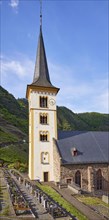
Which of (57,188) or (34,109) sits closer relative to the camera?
(57,188)

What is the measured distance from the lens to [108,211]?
17.7m

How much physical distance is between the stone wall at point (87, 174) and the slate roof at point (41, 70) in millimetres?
12236

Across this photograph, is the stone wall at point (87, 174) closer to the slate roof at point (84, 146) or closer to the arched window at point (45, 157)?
the slate roof at point (84, 146)

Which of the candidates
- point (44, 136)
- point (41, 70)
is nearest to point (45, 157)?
point (44, 136)

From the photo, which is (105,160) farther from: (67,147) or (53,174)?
(53,174)

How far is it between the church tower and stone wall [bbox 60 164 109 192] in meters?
2.80

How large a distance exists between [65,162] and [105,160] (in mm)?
5954

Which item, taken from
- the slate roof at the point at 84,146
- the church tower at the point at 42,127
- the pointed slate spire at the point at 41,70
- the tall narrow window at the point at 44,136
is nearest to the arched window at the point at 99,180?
the slate roof at the point at 84,146

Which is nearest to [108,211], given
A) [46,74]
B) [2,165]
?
[46,74]

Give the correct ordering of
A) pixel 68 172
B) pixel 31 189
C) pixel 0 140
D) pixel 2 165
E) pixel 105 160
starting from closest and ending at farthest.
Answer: pixel 31 189 < pixel 68 172 < pixel 105 160 < pixel 2 165 < pixel 0 140

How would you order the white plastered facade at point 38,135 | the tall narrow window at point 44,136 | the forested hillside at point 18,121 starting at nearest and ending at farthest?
the white plastered facade at point 38,135, the tall narrow window at point 44,136, the forested hillside at point 18,121

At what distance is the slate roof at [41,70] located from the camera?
102 feet

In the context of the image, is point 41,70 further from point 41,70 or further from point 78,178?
point 78,178

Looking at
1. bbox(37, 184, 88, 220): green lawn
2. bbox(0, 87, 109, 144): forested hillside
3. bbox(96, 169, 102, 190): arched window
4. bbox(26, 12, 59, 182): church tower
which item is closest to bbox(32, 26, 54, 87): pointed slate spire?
bbox(26, 12, 59, 182): church tower
